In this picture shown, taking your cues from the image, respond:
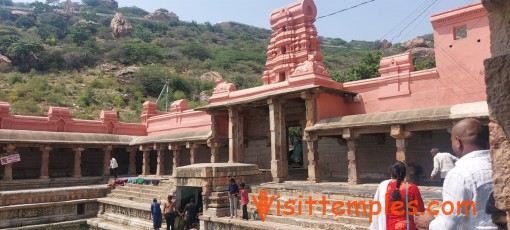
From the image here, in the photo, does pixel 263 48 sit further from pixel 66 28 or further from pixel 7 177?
pixel 7 177

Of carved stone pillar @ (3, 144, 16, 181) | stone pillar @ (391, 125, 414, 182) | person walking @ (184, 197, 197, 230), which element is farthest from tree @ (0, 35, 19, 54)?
stone pillar @ (391, 125, 414, 182)

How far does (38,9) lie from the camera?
7544cm

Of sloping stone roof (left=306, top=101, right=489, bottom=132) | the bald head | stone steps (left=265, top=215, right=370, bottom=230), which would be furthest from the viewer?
sloping stone roof (left=306, top=101, right=489, bottom=132)

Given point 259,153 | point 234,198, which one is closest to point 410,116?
point 234,198

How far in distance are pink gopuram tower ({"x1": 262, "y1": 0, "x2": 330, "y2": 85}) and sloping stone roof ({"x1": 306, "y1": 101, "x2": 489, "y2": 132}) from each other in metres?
4.74

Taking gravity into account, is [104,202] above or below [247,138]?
below

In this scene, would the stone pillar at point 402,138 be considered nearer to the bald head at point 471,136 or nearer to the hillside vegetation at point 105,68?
the bald head at point 471,136

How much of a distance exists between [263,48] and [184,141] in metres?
56.4

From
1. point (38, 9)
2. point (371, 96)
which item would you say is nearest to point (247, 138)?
point (371, 96)

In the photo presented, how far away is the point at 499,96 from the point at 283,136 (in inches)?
437

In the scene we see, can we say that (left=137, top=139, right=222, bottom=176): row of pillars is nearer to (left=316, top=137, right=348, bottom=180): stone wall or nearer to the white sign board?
(left=316, top=137, right=348, bottom=180): stone wall

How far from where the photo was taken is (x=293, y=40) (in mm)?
16391

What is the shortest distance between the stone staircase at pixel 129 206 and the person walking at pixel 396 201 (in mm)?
10065

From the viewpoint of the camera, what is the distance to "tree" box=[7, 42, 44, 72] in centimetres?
4106
